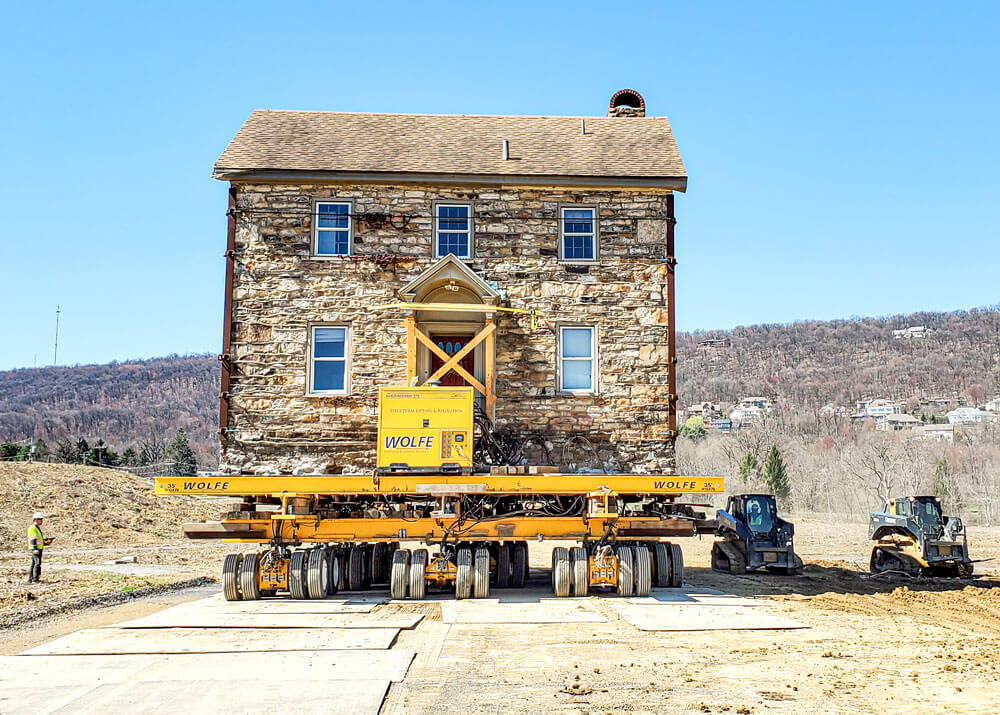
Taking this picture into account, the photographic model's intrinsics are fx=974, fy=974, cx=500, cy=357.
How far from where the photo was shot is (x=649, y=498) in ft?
56.6

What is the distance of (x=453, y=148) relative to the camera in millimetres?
20094

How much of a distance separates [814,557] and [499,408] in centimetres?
1385

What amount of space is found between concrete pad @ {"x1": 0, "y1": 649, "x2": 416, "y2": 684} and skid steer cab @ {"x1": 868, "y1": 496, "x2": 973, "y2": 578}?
14.2 metres

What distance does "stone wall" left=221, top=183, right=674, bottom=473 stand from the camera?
18281 millimetres

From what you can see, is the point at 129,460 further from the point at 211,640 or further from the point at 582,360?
the point at 211,640

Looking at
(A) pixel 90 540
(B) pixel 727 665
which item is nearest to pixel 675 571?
(B) pixel 727 665

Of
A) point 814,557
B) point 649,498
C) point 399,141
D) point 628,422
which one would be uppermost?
point 399,141

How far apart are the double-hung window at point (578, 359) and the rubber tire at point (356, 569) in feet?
15.9

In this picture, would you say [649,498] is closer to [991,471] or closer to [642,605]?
[642,605]

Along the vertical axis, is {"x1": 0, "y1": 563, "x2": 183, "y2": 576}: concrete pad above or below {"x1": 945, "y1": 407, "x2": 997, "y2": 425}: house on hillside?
below

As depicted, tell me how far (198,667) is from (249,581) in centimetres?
615

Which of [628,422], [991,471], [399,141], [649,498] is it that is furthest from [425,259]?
[991,471]

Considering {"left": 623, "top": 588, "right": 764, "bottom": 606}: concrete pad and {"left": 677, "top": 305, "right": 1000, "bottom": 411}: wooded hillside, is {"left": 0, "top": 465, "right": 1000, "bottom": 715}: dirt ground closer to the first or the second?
{"left": 623, "top": 588, "right": 764, "bottom": 606}: concrete pad

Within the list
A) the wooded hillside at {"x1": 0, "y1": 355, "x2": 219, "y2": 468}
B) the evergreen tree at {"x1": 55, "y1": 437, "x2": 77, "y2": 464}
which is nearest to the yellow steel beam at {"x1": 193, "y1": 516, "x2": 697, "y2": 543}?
the evergreen tree at {"x1": 55, "y1": 437, "x2": 77, "y2": 464}
